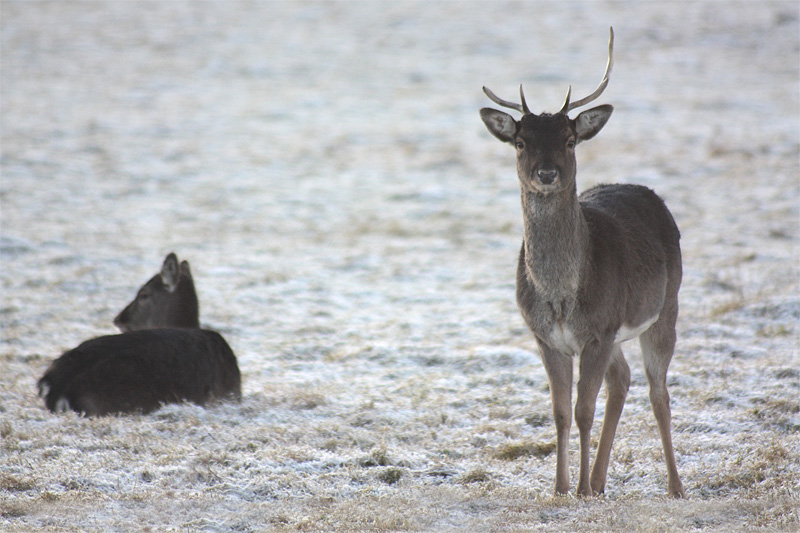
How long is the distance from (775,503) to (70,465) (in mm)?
4136

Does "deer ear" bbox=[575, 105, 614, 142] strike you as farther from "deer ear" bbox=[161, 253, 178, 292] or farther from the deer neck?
"deer ear" bbox=[161, 253, 178, 292]

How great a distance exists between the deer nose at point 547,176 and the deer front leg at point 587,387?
970 millimetres

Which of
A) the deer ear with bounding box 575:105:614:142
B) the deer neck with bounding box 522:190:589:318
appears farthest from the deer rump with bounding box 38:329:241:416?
the deer ear with bounding box 575:105:614:142

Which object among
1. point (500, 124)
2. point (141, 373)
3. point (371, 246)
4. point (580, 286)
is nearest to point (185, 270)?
point (141, 373)

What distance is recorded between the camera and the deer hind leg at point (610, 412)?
5859 mm

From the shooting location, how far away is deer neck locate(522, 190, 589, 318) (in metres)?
5.66

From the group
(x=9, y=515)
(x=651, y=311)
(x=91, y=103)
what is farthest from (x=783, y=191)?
(x=91, y=103)

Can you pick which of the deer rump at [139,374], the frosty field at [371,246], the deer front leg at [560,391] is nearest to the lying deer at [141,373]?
the deer rump at [139,374]

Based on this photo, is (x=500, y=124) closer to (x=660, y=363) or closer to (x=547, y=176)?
(x=547, y=176)

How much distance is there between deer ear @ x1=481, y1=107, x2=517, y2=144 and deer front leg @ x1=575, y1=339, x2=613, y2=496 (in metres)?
1.42

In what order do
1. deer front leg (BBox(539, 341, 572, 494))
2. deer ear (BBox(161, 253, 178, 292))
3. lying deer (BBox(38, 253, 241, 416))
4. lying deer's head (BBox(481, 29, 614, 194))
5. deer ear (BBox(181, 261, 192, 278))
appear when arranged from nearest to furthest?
1. lying deer's head (BBox(481, 29, 614, 194))
2. deer front leg (BBox(539, 341, 572, 494))
3. lying deer (BBox(38, 253, 241, 416))
4. deer ear (BBox(161, 253, 178, 292))
5. deer ear (BBox(181, 261, 192, 278))

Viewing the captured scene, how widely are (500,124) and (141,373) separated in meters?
3.34

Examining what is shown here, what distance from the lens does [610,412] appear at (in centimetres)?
613

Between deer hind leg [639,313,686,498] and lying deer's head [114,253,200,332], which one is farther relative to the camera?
lying deer's head [114,253,200,332]
